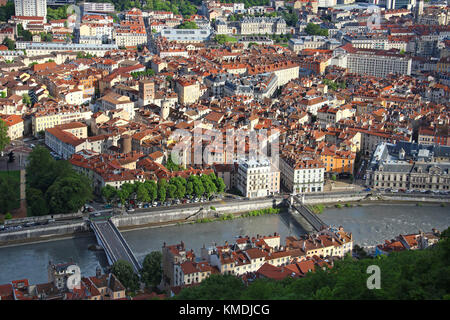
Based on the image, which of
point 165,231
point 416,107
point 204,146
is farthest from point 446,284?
point 416,107

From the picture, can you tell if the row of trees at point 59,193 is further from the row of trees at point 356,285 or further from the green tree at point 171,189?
the row of trees at point 356,285

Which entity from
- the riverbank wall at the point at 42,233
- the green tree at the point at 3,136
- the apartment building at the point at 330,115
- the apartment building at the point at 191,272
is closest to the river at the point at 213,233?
the riverbank wall at the point at 42,233

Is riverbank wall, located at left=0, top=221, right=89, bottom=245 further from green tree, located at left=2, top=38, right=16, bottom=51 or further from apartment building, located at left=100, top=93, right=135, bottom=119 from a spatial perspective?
green tree, located at left=2, top=38, right=16, bottom=51

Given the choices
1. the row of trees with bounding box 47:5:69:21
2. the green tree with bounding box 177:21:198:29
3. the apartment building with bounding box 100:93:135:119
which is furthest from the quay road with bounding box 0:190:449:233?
the row of trees with bounding box 47:5:69:21

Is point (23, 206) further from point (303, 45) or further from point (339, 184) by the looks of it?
point (303, 45)

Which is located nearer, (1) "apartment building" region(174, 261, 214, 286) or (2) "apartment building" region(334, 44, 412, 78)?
(1) "apartment building" region(174, 261, 214, 286)
